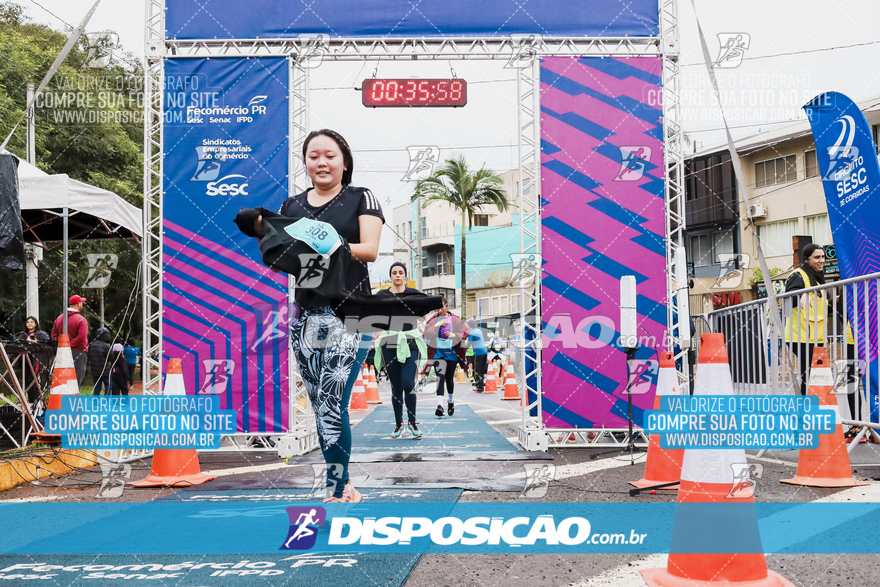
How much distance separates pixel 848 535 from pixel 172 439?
4.88 meters

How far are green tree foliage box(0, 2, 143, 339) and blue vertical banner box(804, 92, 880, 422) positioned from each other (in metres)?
16.9

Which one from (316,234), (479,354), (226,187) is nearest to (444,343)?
(226,187)

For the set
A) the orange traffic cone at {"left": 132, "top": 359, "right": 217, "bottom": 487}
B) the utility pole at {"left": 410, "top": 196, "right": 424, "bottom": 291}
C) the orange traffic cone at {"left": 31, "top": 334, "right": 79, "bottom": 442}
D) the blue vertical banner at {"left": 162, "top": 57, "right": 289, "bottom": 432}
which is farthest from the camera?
the utility pole at {"left": 410, "top": 196, "right": 424, "bottom": 291}

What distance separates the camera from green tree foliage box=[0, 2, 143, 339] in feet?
68.5

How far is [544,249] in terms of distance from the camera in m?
8.23

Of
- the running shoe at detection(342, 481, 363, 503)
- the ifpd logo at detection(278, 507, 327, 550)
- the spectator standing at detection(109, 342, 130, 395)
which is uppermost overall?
the spectator standing at detection(109, 342, 130, 395)

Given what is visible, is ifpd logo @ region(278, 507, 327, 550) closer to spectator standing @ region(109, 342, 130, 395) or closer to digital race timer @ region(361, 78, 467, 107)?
digital race timer @ region(361, 78, 467, 107)

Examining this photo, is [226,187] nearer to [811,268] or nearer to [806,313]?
[806,313]

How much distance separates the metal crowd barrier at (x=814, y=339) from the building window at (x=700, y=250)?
31.8 m

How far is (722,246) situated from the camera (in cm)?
3847

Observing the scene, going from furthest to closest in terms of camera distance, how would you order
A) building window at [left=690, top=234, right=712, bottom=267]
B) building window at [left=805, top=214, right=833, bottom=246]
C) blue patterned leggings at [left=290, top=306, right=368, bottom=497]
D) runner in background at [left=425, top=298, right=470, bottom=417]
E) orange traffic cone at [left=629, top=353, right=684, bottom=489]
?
building window at [left=690, top=234, right=712, bottom=267] → building window at [left=805, top=214, right=833, bottom=246] → runner in background at [left=425, top=298, right=470, bottom=417] → orange traffic cone at [left=629, top=353, right=684, bottom=489] → blue patterned leggings at [left=290, top=306, right=368, bottom=497]

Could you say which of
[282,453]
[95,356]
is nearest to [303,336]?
[282,453]

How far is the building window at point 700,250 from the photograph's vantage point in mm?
39366

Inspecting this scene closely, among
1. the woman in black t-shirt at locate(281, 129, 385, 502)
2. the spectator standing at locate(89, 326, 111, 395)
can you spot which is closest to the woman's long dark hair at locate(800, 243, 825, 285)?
the woman in black t-shirt at locate(281, 129, 385, 502)
